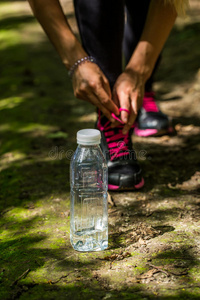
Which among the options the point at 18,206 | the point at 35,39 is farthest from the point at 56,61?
the point at 18,206

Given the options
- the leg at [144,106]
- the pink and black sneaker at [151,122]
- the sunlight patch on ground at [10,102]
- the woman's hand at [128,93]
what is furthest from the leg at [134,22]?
the sunlight patch on ground at [10,102]

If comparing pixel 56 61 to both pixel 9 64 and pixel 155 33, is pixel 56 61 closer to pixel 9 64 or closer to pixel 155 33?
pixel 9 64

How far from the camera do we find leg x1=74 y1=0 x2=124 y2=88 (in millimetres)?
2410

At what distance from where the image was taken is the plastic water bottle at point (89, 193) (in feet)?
6.82

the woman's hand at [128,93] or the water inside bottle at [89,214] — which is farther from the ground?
the woman's hand at [128,93]

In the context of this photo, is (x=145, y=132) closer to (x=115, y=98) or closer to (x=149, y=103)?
(x=149, y=103)

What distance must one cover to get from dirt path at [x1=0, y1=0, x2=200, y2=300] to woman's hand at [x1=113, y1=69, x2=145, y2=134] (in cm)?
46

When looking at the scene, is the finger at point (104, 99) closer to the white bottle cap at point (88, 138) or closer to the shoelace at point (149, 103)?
the white bottle cap at point (88, 138)

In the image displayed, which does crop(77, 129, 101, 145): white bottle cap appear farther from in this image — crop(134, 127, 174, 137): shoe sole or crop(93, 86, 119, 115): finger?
crop(134, 127, 174, 137): shoe sole

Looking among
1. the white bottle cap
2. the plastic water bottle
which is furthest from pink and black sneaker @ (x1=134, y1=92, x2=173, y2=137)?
the white bottle cap

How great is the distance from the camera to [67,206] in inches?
91.9

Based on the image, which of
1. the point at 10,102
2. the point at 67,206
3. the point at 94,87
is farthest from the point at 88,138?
the point at 10,102

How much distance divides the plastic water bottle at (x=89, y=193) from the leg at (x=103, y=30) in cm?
57

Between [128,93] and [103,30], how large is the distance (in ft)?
1.37
